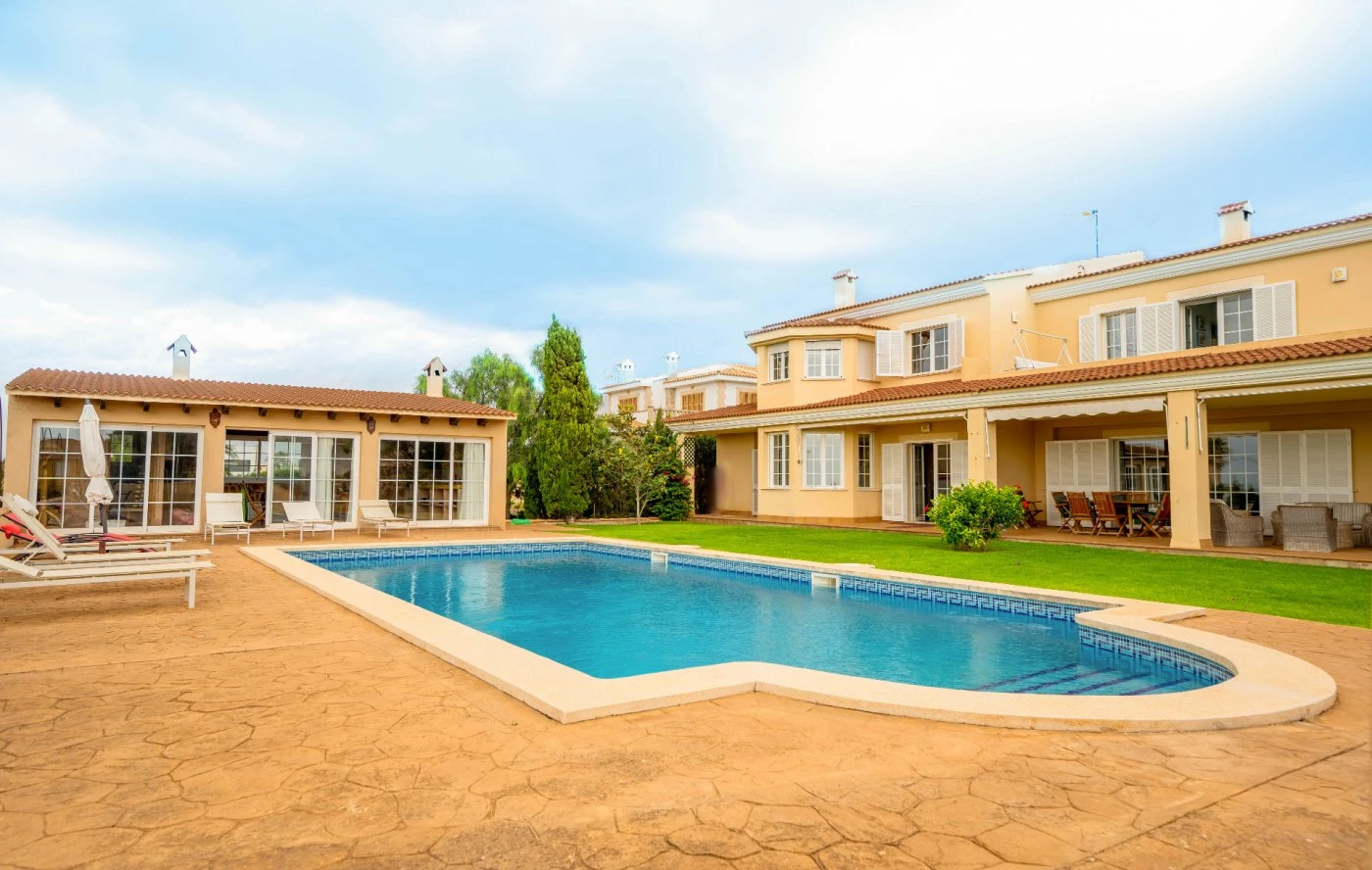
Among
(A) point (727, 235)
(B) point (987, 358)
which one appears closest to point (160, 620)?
(B) point (987, 358)

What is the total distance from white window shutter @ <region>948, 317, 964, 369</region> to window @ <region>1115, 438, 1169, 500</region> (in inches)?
180

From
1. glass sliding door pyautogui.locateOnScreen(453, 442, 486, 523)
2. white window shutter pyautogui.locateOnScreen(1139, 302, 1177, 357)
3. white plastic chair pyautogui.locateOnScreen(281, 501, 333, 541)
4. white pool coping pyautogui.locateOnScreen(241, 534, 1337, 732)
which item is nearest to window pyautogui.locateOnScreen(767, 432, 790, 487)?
glass sliding door pyautogui.locateOnScreen(453, 442, 486, 523)

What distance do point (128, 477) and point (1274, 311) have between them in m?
23.4

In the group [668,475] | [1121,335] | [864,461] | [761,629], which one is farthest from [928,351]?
[761,629]

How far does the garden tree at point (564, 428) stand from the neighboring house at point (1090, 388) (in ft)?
13.9

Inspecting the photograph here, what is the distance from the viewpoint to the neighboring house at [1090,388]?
44.3ft

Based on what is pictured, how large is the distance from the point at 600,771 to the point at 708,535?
13.9 meters

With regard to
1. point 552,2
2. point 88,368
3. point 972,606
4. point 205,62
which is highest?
point 552,2

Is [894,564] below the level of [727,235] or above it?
below

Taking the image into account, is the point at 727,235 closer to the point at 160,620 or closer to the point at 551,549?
the point at 551,549

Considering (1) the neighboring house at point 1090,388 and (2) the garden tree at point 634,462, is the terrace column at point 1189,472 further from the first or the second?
(2) the garden tree at point 634,462

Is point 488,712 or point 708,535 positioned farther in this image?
point 708,535

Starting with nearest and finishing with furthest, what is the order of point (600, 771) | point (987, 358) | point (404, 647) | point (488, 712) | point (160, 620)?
point (600, 771) → point (488, 712) → point (404, 647) → point (160, 620) → point (987, 358)

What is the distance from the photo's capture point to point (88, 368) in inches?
696
